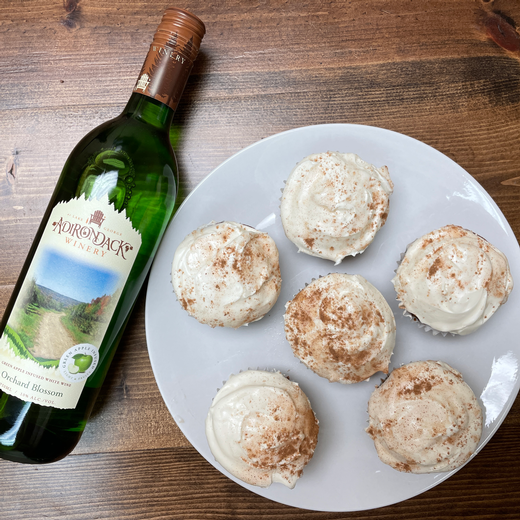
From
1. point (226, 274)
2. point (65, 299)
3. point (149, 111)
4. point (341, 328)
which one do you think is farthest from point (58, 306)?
point (341, 328)

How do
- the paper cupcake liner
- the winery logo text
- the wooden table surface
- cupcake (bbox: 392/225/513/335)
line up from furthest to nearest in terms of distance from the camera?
the wooden table surface, the paper cupcake liner, cupcake (bbox: 392/225/513/335), the winery logo text

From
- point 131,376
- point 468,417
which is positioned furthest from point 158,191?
point 468,417

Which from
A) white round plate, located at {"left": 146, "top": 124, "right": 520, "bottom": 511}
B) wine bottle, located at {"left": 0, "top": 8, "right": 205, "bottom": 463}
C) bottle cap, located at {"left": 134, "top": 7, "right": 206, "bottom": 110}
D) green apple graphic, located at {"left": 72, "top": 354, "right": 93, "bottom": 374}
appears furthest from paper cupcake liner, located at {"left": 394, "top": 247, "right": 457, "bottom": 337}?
green apple graphic, located at {"left": 72, "top": 354, "right": 93, "bottom": 374}

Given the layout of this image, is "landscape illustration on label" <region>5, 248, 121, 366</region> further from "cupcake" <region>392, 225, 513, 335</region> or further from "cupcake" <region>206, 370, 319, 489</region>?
"cupcake" <region>392, 225, 513, 335</region>

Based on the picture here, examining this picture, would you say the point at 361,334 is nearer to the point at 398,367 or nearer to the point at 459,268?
the point at 398,367

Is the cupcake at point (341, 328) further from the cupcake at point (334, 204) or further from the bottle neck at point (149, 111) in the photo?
the bottle neck at point (149, 111)

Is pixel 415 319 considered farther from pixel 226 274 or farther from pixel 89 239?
pixel 89 239
